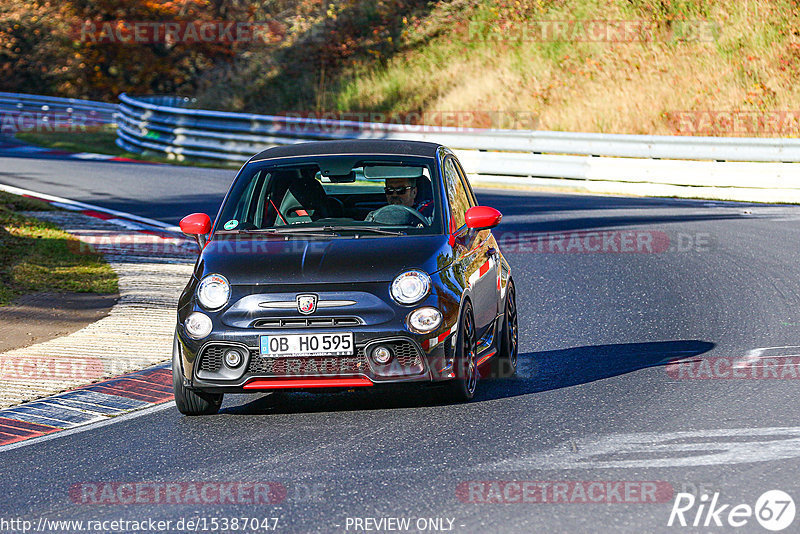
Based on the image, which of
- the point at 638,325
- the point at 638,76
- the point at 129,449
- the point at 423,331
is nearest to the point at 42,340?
the point at 129,449

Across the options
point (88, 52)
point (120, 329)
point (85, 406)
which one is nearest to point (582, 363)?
point (85, 406)

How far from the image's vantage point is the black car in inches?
282

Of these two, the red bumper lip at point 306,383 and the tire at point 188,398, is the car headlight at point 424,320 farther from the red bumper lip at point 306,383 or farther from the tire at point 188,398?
the tire at point 188,398

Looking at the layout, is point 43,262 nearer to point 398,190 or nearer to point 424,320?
point 398,190

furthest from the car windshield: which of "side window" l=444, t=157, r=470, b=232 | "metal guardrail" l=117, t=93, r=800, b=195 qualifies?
"metal guardrail" l=117, t=93, r=800, b=195

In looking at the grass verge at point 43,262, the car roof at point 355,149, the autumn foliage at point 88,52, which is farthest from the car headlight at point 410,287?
the autumn foliage at point 88,52

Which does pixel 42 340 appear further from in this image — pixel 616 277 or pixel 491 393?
pixel 616 277

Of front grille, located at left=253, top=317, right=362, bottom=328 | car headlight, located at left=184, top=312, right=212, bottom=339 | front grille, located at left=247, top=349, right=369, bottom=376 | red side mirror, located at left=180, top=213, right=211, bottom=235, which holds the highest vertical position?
red side mirror, located at left=180, top=213, right=211, bottom=235

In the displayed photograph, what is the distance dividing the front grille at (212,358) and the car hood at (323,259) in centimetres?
41

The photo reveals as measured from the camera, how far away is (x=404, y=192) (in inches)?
334

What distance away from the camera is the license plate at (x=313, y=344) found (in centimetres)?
711

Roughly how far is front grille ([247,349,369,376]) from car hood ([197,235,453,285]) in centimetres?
46

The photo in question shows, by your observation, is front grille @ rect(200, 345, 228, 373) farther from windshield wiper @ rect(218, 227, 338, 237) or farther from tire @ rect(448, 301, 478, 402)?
tire @ rect(448, 301, 478, 402)

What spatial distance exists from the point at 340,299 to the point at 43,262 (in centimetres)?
743
